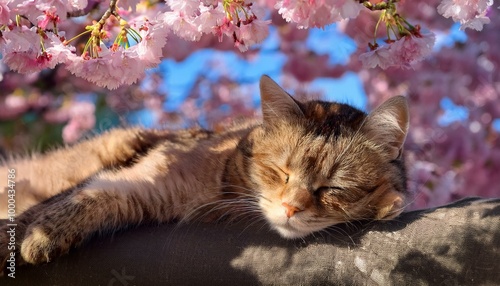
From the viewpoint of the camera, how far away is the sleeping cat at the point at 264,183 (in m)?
1.76

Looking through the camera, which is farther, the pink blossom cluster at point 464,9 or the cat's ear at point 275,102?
the cat's ear at point 275,102

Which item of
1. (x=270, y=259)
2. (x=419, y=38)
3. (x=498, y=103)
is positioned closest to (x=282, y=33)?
(x=498, y=103)

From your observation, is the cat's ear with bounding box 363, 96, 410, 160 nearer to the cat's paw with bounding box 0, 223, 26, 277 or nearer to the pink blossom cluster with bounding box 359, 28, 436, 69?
the pink blossom cluster with bounding box 359, 28, 436, 69

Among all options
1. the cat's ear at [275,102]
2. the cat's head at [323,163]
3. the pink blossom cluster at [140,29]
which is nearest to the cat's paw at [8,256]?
the pink blossom cluster at [140,29]

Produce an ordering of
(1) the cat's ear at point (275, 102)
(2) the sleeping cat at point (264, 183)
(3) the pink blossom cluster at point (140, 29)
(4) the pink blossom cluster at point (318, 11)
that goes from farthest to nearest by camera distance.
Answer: (1) the cat's ear at point (275, 102) → (2) the sleeping cat at point (264, 183) → (3) the pink blossom cluster at point (140, 29) → (4) the pink blossom cluster at point (318, 11)

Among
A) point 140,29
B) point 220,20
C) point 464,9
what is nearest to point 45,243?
point 140,29

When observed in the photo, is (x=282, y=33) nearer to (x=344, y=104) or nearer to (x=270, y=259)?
(x=344, y=104)

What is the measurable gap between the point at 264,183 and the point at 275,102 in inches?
10.5

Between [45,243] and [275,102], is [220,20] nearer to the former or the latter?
[275,102]

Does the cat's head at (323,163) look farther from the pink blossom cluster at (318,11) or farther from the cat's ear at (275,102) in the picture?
the pink blossom cluster at (318,11)

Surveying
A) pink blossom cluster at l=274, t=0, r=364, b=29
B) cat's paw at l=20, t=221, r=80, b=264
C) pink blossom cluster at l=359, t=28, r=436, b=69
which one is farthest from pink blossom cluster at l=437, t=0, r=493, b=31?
cat's paw at l=20, t=221, r=80, b=264

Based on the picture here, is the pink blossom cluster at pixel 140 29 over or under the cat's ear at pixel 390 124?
over

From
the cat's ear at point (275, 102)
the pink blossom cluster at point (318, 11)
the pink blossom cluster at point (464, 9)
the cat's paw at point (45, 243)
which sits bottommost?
the cat's paw at point (45, 243)

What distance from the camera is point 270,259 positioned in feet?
5.43
